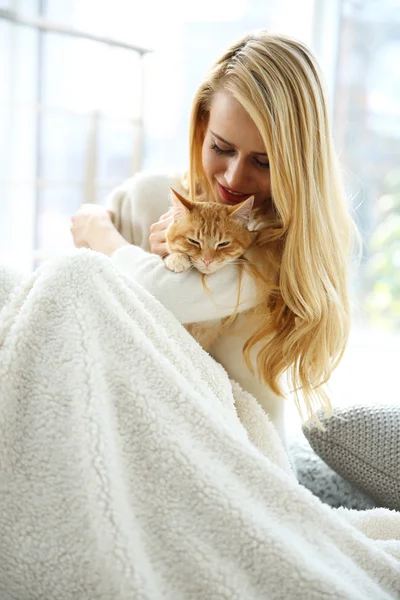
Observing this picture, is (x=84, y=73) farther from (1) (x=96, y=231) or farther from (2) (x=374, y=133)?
(2) (x=374, y=133)

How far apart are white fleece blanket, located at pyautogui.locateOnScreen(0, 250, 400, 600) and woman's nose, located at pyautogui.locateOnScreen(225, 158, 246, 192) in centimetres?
48

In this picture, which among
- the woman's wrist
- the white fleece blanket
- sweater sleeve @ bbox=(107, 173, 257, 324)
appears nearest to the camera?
the white fleece blanket

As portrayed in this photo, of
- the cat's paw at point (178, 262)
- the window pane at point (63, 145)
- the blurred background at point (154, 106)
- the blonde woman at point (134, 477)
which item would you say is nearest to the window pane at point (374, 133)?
the blurred background at point (154, 106)

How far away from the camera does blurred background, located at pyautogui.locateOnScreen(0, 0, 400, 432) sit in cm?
247

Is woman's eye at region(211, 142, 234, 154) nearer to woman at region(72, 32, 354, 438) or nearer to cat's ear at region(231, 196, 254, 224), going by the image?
woman at region(72, 32, 354, 438)

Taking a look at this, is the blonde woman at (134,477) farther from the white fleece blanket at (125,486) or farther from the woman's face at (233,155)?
the woman's face at (233,155)

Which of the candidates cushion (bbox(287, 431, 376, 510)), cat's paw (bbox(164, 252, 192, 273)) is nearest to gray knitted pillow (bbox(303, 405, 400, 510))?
cushion (bbox(287, 431, 376, 510))

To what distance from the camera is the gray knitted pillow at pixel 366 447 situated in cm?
138

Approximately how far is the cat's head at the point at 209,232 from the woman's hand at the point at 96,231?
163 mm

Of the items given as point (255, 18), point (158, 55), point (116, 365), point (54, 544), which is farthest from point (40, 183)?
point (54, 544)

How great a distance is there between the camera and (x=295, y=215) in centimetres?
131

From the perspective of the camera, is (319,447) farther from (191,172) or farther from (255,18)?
(255,18)

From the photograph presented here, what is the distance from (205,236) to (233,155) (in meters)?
0.21

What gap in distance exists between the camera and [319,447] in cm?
147
